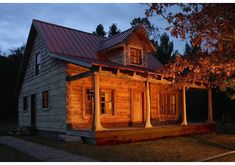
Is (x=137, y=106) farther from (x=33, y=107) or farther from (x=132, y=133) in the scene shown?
(x=33, y=107)

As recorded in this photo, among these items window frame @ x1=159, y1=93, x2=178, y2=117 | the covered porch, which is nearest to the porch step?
the covered porch

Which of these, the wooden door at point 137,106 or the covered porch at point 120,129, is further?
the wooden door at point 137,106

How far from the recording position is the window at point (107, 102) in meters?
16.8

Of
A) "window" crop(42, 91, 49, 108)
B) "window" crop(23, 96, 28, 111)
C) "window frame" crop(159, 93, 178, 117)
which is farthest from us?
"window" crop(23, 96, 28, 111)

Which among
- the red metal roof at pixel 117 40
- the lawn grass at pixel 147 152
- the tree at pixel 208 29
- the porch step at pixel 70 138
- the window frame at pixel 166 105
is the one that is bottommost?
the lawn grass at pixel 147 152

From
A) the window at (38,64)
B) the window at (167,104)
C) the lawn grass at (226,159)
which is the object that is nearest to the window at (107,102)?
the window at (167,104)

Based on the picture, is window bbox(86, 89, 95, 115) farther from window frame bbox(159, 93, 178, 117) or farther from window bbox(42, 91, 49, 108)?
window frame bbox(159, 93, 178, 117)

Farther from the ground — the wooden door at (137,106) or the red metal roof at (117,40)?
the red metal roof at (117,40)

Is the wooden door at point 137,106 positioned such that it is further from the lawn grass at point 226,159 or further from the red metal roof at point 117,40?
the lawn grass at point 226,159

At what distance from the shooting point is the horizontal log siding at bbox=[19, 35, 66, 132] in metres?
15.8

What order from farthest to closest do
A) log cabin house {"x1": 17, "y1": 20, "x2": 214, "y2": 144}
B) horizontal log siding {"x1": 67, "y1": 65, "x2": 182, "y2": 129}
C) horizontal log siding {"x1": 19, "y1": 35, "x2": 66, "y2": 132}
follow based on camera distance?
horizontal log siding {"x1": 19, "y1": 35, "x2": 66, "y2": 132} → horizontal log siding {"x1": 67, "y1": 65, "x2": 182, "y2": 129} → log cabin house {"x1": 17, "y1": 20, "x2": 214, "y2": 144}

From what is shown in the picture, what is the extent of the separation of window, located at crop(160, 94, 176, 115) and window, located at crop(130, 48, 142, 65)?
3521mm

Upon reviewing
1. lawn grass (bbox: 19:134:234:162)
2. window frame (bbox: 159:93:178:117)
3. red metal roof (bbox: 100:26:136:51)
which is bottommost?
lawn grass (bbox: 19:134:234:162)

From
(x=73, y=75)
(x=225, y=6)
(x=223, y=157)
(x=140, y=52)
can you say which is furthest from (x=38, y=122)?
(x=225, y=6)
